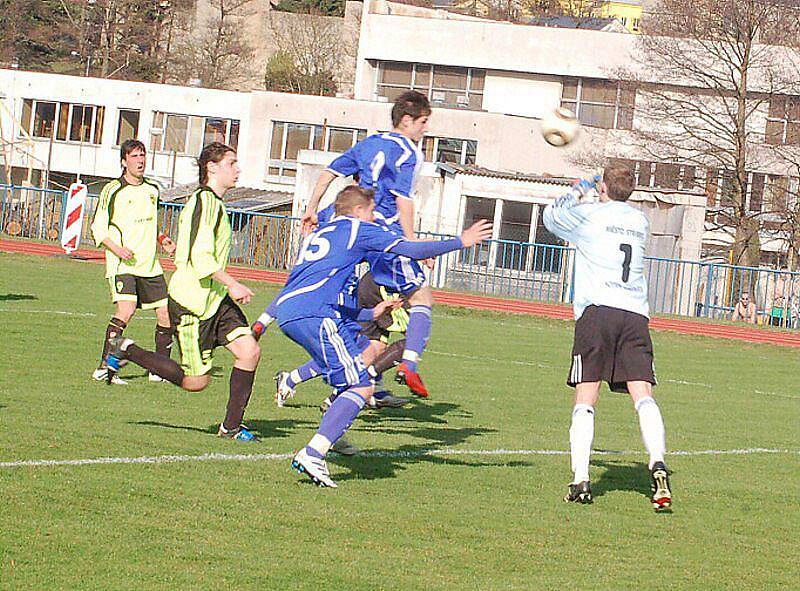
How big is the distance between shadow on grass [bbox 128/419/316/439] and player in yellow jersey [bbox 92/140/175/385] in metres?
2.15

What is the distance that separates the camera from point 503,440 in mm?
10047

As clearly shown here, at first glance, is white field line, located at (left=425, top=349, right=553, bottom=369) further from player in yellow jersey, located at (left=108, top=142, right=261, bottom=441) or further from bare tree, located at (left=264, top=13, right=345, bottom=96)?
bare tree, located at (left=264, top=13, right=345, bottom=96)

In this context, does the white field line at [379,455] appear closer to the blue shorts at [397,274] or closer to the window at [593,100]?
the blue shorts at [397,274]

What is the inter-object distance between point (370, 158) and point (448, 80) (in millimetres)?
51553

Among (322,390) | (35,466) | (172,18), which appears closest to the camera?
(35,466)

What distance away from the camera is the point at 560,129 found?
922 centimetres

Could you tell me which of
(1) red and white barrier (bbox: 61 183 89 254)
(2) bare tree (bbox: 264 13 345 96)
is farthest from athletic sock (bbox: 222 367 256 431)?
(2) bare tree (bbox: 264 13 345 96)

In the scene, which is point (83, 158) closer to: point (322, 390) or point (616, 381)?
point (322, 390)

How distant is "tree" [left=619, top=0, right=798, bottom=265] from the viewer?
4622 centimetres

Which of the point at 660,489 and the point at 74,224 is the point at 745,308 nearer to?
the point at 74,224

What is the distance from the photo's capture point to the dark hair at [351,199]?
25.6 ft

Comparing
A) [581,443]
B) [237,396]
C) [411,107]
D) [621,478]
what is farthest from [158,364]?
[621,478]

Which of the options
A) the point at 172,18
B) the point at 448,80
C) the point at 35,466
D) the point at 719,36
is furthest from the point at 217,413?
the point at 172,18

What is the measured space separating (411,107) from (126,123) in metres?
53.2
